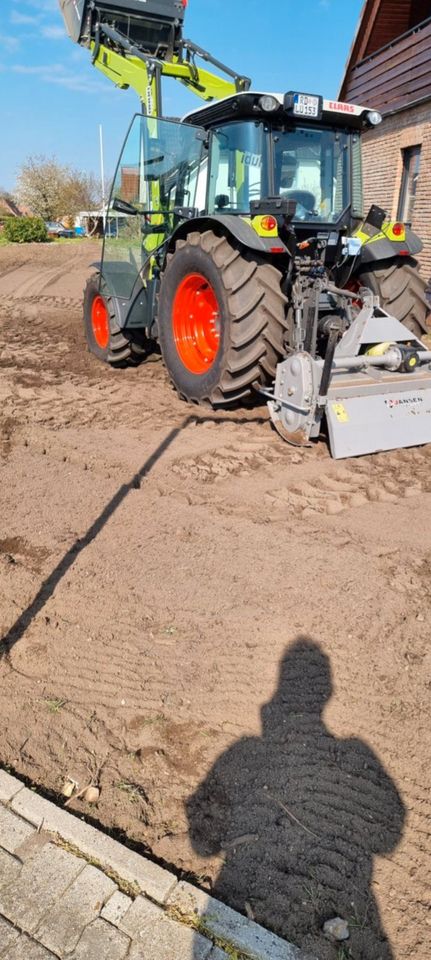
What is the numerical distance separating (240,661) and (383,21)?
15103 millimetres

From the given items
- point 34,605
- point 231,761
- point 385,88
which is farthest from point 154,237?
point 385,88

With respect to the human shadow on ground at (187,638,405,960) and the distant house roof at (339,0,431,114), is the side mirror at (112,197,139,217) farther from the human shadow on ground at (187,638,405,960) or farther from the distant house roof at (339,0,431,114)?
the distant house roof at (339,0,431,114)

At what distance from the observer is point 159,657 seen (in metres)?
2.75

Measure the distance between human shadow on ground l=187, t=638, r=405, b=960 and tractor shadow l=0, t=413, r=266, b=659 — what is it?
1.18 m

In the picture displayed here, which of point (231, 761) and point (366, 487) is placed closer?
point (231, 761)

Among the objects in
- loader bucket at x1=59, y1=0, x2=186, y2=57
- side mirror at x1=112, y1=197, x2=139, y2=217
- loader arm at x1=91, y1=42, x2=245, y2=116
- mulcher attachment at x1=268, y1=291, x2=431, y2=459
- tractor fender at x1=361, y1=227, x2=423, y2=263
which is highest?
loader bucket at x1=59, y1=0, x2=186, y2=57

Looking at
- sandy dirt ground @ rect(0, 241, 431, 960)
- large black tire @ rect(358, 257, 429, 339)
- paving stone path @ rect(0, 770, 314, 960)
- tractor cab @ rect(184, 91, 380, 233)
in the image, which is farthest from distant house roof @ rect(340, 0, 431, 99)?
paving stone path @ rect(0, 770, 314, 960)

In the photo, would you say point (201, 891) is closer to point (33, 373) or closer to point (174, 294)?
point (174, 294)

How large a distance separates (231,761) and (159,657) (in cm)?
62

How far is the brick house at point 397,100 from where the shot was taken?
36.9 feet

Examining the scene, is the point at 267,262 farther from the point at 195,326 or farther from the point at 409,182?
the point at 409,182

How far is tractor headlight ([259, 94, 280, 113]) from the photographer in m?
4.75

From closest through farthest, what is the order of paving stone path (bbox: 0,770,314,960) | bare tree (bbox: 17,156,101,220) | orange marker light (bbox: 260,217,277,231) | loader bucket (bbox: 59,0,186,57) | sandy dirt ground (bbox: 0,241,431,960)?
paving stone path (bbox: 0,770,314,960) → sandy dirt ground (bbox: 0,241,431,960) → orange marker light (bbox: 260,217,277,231) → loader bucket (bbox: 59,0,186,57) → bare tree (bbox: 17,156,101,220)

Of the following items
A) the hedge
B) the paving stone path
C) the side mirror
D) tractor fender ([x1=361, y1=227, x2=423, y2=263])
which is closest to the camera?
the paving stone path
